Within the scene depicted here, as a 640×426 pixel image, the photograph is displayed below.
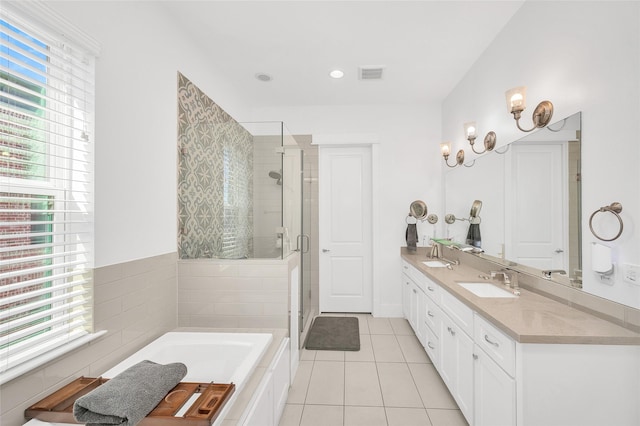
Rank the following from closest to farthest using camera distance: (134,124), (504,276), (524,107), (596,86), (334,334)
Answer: (596,86), (134,124), (524,107), (504,276), (334,334)

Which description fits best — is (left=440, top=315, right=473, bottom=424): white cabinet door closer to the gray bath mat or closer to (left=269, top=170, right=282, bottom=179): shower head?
the gray bath mat

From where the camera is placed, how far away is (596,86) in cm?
154

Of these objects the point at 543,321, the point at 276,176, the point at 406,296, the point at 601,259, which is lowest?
the point at 406,296

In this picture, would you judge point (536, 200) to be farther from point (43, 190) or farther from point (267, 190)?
point (43, 190)

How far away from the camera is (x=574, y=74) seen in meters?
1.69

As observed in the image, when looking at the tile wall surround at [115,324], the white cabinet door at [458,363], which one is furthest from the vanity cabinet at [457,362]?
the tile wall surround at [115,324]

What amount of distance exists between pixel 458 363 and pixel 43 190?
244cm

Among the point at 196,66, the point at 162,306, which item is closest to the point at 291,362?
the point at 162,306

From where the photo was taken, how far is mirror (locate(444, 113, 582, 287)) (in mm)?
1705

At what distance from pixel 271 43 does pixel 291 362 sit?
2644 mm

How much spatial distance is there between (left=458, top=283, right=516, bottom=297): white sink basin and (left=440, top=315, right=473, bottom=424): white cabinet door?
0.28 metres

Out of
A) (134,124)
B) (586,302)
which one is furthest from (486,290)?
(134,124)

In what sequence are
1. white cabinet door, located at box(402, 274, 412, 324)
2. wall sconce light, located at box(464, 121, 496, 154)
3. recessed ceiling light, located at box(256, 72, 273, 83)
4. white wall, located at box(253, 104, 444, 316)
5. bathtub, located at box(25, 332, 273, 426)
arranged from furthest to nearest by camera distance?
white wall, located at box(253, 104, 444, 316), white cabinet door, located at box(402, 274, 412, 324), recessed ceiling light, located at box(256, 72, 273, 83), wall sconce light, located at box(464, 121, 496, 154), bathtub, located at box(25, 332, 273, 426)

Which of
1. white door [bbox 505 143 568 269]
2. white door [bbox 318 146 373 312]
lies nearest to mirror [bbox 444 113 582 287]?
white door [bbox 505 143 568 269]
